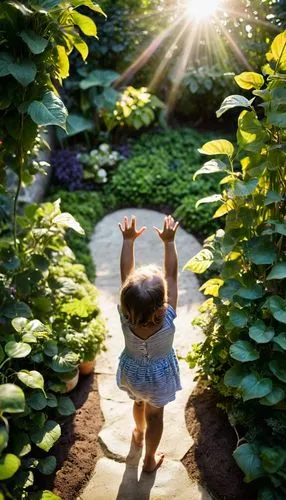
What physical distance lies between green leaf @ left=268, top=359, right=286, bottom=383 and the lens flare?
3.56m

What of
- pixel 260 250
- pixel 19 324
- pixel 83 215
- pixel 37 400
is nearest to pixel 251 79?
pixel 260 250

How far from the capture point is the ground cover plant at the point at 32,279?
1.97 meters

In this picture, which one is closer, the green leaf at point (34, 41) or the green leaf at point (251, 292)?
the green leaf at point (34, 41)

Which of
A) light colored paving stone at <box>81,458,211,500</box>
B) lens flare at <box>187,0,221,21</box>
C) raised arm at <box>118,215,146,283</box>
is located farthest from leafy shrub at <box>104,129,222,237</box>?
light colored paving stone at <box>81,458,211,500</box>

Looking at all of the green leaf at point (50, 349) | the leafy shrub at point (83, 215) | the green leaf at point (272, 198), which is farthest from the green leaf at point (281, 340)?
the leafy shrub at point (83, 215)

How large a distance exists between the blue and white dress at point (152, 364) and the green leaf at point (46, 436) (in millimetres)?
368

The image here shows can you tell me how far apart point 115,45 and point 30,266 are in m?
3.77

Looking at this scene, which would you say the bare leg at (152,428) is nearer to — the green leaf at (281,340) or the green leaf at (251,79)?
the green leaf at (281,340)

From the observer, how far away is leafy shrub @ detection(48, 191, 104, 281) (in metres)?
4.20

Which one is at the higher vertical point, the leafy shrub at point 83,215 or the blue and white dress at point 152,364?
the blue and white dress at point 152,364

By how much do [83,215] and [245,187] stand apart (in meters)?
2.82

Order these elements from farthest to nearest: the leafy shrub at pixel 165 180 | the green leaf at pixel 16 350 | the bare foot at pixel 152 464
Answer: the leafy shrub at pixel 165 180
the bare foot at pixel 152 464
the green leaf at pixel 16 350

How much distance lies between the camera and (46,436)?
2148mm

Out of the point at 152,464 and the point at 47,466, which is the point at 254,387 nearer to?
the point at 152,464
